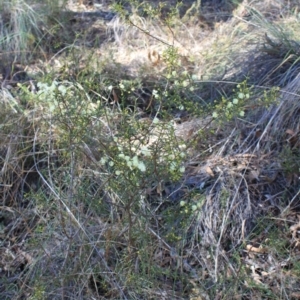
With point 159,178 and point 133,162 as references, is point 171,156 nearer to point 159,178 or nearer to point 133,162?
point 159,178

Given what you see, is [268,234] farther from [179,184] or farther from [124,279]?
[124,279]

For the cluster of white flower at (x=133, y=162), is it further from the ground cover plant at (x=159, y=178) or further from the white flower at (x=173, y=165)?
the white flower at (x=173, y=165)

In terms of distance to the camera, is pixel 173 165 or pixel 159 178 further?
pixel 159 178

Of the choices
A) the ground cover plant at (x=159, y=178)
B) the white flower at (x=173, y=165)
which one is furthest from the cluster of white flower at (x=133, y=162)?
the white flower at (x=173, y=165)

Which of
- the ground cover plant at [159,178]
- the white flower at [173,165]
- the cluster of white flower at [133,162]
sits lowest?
the ground cover plant at [159,178]

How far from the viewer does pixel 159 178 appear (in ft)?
10.1

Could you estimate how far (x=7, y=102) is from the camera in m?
4.28

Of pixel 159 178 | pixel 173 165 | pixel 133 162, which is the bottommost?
pixel 159 178

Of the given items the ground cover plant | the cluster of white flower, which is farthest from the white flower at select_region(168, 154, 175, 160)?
the cluster of white flower

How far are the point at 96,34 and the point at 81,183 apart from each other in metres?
2.29

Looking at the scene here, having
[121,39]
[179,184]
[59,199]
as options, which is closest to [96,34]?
[121,39]

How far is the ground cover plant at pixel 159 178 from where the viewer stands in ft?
10.2

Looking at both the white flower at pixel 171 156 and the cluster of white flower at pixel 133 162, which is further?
the white flower at pixel 171 156

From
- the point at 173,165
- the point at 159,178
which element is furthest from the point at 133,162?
the point at 159,178
